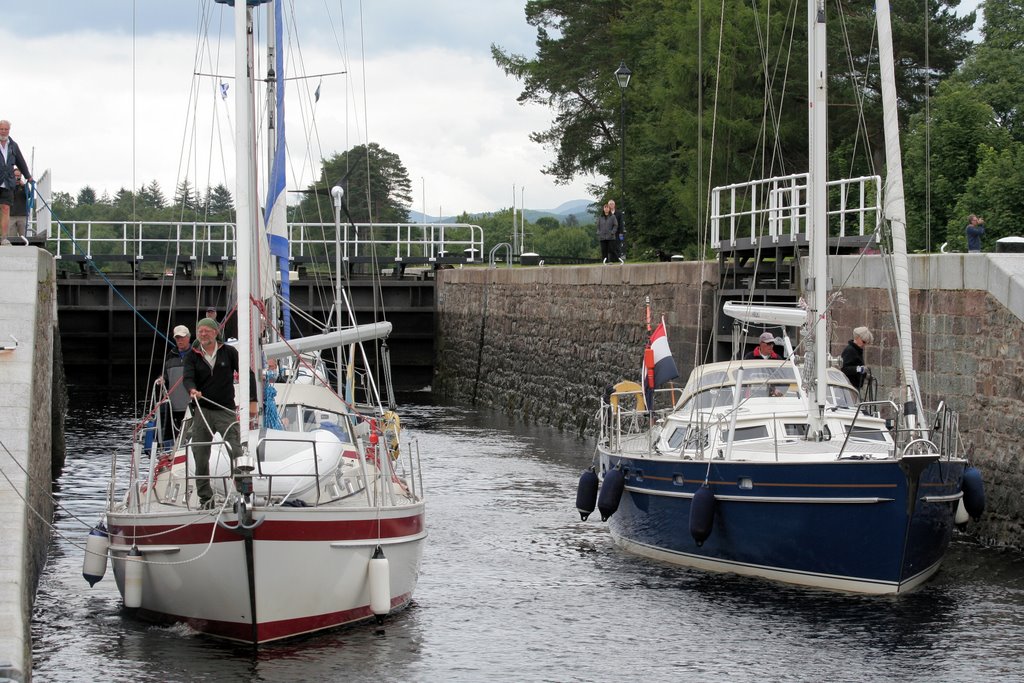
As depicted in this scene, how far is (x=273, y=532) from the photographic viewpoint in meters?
11.6

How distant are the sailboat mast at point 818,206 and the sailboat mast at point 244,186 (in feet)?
18.2

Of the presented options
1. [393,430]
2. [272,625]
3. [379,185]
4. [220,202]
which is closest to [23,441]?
[272,625]

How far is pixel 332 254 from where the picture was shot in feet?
124

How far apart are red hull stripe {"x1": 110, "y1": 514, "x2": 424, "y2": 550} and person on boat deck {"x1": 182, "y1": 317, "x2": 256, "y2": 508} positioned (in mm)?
414

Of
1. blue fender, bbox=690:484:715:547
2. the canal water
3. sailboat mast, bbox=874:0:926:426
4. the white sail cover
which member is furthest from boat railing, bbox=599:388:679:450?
the white sail cover

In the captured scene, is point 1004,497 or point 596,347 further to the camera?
point 596,347

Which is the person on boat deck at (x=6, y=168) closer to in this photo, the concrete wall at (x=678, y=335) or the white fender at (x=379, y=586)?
the white fender at (x=379, y=586)

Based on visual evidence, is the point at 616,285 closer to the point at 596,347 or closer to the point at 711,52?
the point at 596,347

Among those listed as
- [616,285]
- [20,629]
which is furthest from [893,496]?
[616,285]

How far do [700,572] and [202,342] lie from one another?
18.7ft

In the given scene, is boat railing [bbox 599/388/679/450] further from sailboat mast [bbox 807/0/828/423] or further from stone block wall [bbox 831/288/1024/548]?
stone block wall [bbox 831/288/1024/548]

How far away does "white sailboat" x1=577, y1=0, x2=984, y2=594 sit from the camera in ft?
43.9

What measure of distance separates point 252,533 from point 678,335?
13640mm

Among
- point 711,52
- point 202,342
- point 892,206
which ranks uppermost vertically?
point 711,52
